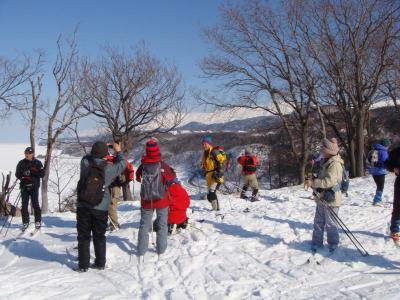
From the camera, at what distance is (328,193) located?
6594mm

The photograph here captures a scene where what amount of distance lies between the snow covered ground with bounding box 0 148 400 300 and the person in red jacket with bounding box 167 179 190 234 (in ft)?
0.66

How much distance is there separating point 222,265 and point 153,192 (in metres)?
1.53

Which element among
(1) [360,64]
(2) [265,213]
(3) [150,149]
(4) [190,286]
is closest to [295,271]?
(4) [190,286]

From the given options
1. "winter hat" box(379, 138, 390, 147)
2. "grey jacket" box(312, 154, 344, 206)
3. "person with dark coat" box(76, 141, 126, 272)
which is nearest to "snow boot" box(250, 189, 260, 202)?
"winter hat" box(379, 138, 390, 147)

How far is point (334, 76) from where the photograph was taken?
793 inches

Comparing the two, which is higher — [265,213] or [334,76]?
[334,76]

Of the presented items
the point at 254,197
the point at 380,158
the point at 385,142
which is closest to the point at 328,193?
the point at 380,158

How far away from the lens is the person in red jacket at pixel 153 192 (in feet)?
21.7

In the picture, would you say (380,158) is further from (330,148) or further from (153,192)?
(153,192)

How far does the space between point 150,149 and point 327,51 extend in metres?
15.3

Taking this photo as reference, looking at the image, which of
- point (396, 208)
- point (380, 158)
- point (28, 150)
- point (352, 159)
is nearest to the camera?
point (396, 208)

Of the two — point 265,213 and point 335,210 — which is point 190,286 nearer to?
point 335,210

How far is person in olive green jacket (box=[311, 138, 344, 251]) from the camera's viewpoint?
6.39m

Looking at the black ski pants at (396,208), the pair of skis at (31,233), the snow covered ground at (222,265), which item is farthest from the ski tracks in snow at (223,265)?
the black ski pants at (396,208)
